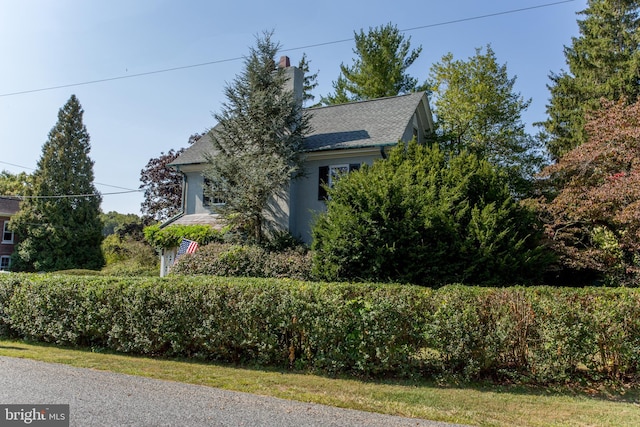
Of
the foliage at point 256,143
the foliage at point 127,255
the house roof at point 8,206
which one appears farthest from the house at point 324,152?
the house roof at point 8,206

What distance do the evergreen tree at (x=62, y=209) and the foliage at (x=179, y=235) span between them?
14818mm

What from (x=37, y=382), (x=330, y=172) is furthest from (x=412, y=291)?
(x=330, y=172)

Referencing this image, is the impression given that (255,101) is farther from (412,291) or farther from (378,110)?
(412,291)

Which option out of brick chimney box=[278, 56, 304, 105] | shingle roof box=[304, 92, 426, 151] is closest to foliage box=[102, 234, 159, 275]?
shingle roof box=[304, 92, 426, 151]

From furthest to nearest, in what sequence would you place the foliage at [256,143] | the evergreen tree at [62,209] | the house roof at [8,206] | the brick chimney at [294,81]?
the house roof at [8,206] < the evergreen tree at [62,209] < the brick chimney at [294,81] < the foliage at [256,143]

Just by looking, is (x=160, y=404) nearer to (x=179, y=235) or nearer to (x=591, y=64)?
(x=179, y=235)

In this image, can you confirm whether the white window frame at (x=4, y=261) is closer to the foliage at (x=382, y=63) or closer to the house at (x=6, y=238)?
the house at (x=6, y=238)

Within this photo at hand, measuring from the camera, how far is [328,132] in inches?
707

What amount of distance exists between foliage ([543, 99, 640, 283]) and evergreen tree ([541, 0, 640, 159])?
9.40 metres

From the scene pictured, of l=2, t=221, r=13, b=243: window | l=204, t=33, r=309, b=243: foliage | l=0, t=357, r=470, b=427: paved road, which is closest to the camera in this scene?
l=0, t=357, r=470, b=427: paved road

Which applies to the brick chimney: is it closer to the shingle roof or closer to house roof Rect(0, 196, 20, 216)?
the shingle roof

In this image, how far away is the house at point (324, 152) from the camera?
635 inches

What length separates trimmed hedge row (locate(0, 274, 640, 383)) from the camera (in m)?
6.01

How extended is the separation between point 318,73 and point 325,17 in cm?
2478
